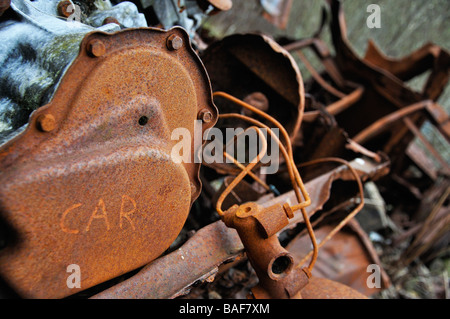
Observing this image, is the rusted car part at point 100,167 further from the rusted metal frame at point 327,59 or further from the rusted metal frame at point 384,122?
the rusted metal frame at point 327,59

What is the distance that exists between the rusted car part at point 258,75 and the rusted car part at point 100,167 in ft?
2.45

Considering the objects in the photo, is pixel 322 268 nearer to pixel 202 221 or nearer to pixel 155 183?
pixel 202 221

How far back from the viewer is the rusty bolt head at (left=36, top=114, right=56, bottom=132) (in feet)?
3.04

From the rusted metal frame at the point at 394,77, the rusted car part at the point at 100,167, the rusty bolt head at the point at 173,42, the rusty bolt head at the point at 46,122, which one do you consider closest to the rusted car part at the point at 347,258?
the rusted metal frame at the point at 394,77

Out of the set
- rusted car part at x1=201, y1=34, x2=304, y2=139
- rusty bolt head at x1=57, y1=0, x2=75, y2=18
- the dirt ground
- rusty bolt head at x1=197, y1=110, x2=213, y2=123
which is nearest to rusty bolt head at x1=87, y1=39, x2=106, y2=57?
rusty bolt head at x1=197, y1=110, x2=213, y2=123

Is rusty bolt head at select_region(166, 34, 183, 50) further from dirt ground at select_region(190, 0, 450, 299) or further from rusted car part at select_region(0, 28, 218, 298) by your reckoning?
dirt ground at select_region(190, 0, 450, 299)

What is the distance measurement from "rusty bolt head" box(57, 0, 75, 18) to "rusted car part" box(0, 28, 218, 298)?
0.66 meters

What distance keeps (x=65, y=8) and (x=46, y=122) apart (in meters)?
0.84

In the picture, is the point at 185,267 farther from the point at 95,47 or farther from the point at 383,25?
the point at 383,25

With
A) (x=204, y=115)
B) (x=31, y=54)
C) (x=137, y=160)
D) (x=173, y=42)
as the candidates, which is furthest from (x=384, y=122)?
(x=31, y=54)

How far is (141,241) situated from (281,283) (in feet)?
1.99

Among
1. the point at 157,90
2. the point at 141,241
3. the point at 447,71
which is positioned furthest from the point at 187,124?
the point at 447,71

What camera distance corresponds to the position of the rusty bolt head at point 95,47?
0.97 m

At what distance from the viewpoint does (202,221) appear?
81.1 inches
